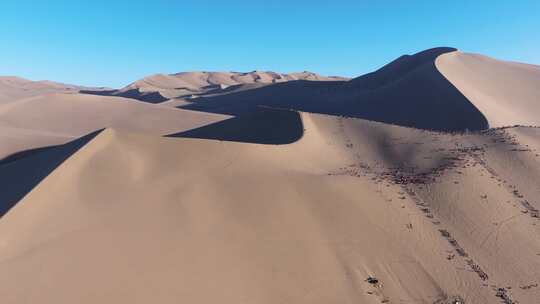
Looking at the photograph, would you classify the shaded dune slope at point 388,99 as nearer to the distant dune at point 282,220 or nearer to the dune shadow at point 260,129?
the dune shadow at point 260,129

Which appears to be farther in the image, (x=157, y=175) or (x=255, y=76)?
(x=255, y=76)

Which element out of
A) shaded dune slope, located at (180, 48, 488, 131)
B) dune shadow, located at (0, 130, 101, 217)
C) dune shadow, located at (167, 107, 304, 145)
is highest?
shaded dune slope, located at (180, 48, 488, 131)

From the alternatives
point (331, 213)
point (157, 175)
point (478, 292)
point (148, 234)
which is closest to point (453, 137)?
point (331, 213)

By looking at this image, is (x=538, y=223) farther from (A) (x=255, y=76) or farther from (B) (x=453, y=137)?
(A) (x=255, y=76)

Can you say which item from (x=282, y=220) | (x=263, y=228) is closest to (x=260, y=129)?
(x=282, y=220)

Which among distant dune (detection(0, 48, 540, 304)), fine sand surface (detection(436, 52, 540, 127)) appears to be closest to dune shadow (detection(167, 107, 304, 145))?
distant dune (detection(0, 48, 540, 304))

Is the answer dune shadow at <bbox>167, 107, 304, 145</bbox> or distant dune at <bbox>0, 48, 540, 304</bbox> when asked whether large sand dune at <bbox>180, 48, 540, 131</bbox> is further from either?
dune shadow at <bbox>167, 107, 304, 145</bbox>
